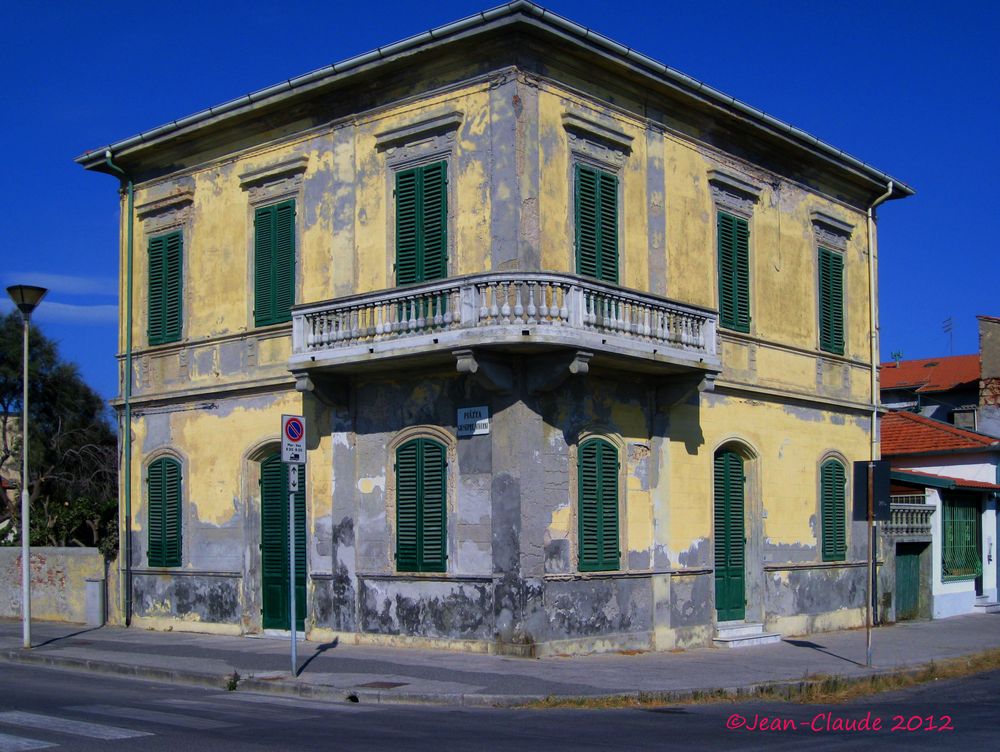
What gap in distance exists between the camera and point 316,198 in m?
20.5

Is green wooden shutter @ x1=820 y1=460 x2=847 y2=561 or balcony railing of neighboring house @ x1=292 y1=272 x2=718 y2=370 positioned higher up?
balcony railing of neighboring house @ x1=292 y1=272 x2=718 y2=370

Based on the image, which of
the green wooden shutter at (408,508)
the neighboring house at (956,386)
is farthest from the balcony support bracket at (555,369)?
the neighboring house at (956,386)

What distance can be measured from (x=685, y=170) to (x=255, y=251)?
7.84 m

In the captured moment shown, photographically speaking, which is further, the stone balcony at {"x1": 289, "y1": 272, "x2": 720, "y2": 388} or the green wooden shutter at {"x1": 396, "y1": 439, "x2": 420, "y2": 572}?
the green wooden shutter at {"x1": 396, "y1": 439, "x2": 420, "y2": 572}

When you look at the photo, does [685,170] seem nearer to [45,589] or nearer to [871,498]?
[871,498]

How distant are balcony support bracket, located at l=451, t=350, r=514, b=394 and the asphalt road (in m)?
5.31

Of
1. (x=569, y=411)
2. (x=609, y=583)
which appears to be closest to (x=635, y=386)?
(x=569, y=411)

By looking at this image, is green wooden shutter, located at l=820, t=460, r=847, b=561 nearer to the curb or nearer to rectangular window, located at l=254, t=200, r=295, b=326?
the curb

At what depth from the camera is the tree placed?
123 feet

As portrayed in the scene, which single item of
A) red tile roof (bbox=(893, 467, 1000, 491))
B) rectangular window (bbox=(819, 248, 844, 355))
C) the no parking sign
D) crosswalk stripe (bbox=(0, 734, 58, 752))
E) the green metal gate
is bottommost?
the green metal gate

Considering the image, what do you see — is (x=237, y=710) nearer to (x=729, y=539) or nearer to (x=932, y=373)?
(x=729, y=539)

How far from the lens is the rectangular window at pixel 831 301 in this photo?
24281mm

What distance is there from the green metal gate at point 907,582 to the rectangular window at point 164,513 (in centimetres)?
1495

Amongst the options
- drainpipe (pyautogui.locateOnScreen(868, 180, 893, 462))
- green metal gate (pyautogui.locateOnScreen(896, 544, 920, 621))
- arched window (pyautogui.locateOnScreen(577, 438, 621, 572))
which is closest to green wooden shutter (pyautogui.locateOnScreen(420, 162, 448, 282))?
arched window (pyautogui.locateOnScreen(577, 438, 621, 572))
